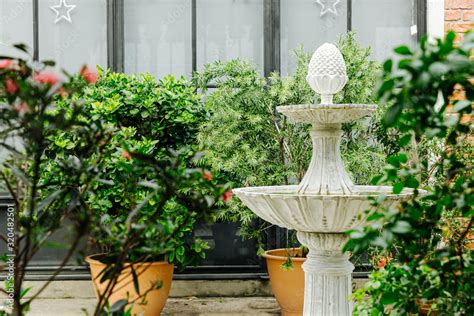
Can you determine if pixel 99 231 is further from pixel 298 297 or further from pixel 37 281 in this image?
pixel 37 281

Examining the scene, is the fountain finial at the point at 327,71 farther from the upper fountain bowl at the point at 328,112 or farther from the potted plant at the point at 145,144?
the potted plant at the point at 145,144

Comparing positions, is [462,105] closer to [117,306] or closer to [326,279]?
[117,306]

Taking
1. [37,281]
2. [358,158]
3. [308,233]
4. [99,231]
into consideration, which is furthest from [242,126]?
[99,231]

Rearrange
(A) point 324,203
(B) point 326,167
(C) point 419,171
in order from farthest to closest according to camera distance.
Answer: (B) point 326,167
(A) point 324,203
(C) point 419,171

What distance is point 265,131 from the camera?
5.38 metres

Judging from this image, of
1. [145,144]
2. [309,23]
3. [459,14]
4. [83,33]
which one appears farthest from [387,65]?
[83,33]

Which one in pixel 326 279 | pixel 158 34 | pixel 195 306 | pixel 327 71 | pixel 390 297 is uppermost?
pixel 158 34

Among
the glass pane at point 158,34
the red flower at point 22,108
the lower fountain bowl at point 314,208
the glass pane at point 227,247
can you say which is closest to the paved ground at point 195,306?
the glass pane at point 227,247

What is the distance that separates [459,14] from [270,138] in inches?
76.1

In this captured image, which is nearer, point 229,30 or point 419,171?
point 419,171

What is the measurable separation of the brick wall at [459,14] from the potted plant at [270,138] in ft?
3.36

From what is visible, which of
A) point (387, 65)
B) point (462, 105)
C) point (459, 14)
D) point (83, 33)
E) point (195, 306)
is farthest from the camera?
point (83, 33)

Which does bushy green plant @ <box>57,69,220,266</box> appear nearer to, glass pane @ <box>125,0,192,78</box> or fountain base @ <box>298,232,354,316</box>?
glass pane @ <box>125,0,192,78</box>

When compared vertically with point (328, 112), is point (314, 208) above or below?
below
